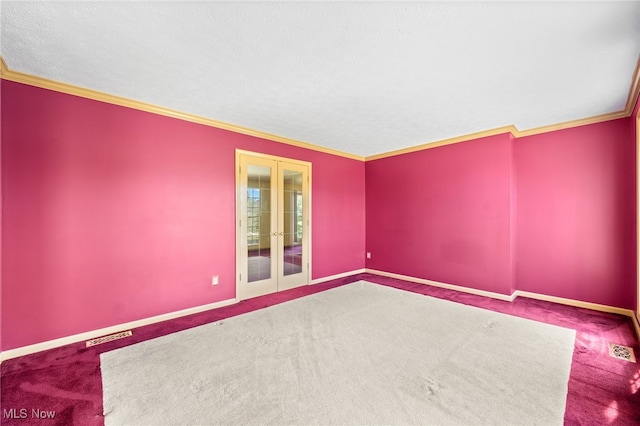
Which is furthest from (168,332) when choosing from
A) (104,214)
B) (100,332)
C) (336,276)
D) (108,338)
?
(336,276)

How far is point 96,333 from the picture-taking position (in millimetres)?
2855

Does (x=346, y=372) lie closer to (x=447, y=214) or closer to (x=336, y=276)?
(x=336, y=276)

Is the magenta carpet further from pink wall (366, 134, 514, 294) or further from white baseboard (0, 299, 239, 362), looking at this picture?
pink wall (366, 134, 514, 294)

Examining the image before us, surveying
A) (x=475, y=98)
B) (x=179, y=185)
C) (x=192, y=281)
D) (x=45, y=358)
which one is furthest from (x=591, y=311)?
(x=45, y=358)

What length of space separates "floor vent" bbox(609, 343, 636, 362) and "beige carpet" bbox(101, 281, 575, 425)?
0.97 feet

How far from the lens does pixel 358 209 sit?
5980mm

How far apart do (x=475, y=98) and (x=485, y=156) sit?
156 centimetres

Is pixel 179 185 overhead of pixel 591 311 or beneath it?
overhead

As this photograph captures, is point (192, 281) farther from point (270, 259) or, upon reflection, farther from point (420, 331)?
point (420, 331)

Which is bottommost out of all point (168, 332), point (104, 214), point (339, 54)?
point (168, 332)

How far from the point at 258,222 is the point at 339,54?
9.22 ft

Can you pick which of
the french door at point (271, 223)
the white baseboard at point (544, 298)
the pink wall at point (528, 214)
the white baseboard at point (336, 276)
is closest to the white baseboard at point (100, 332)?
the french door at point (271, 223)

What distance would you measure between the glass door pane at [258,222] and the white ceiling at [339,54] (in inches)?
43.0

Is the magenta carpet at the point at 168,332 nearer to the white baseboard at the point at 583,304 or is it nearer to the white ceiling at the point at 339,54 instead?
the white baseboard at the point at 583,304
